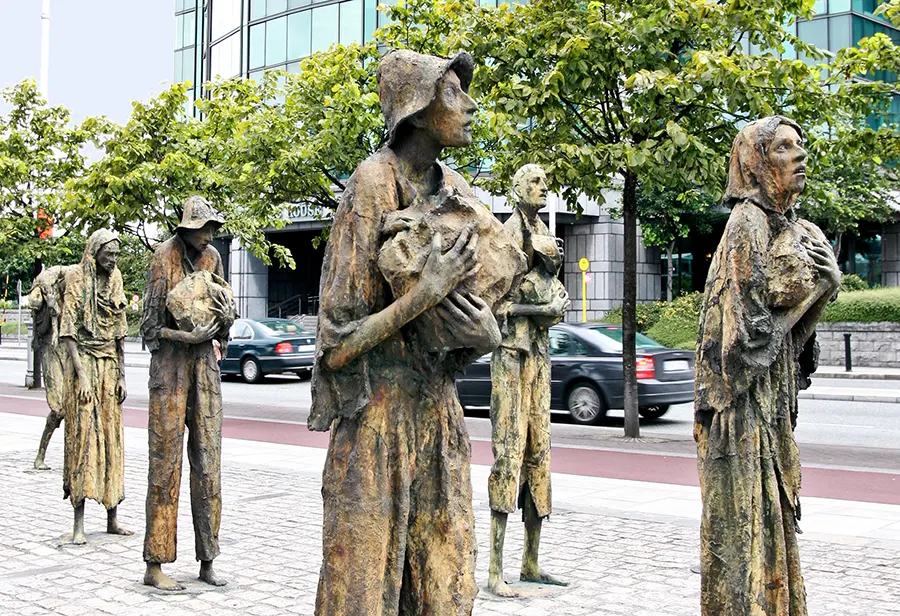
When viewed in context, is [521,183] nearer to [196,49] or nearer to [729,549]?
[729,549]

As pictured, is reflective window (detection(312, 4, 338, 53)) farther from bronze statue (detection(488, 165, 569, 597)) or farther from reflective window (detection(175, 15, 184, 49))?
bronze statue (detection(488, 165, 569, 597))

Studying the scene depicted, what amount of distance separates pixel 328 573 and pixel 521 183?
4.00 metres

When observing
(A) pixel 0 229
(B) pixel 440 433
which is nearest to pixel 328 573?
(B) pixel 440 433

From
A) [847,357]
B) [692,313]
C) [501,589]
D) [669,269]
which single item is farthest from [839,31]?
[501,589]

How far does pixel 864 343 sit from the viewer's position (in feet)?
92.9

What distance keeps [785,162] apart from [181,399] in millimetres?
4108

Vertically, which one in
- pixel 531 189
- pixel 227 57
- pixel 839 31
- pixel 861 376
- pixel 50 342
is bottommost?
pixel 861 376

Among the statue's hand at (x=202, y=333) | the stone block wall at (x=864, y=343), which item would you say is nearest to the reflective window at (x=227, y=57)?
the stone block wall at (x=864, y=343)

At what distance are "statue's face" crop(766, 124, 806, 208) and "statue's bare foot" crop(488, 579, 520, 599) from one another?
3.14 meters

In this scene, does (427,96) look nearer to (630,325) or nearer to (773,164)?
(773,164)

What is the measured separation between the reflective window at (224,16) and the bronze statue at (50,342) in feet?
108

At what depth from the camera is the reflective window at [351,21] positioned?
40.8 metres

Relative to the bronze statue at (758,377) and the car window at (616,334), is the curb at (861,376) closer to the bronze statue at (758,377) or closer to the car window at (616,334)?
the car window at (616,334)

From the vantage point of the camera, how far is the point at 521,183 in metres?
6.71
